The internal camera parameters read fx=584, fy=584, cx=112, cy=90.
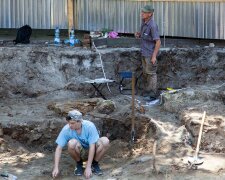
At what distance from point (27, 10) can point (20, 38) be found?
1858 mm

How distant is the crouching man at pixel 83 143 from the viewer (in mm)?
9469

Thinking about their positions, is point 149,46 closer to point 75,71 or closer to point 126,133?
point 126,133

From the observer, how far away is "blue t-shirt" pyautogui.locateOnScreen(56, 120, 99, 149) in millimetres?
9602

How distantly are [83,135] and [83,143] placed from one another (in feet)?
0.59

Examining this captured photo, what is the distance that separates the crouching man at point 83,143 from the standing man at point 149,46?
392 cm

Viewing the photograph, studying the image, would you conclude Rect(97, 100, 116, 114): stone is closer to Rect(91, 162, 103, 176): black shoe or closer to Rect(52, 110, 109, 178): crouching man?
Rect(52, 110, 109, 178): crouching man

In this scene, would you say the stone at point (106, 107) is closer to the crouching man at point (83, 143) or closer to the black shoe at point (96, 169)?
the crouching man at point (83, 143)

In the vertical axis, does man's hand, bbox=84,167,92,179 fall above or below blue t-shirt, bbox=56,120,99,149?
below

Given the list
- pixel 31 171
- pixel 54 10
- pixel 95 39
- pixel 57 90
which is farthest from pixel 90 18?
pixel 31 171

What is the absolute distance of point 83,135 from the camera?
973 centimetres

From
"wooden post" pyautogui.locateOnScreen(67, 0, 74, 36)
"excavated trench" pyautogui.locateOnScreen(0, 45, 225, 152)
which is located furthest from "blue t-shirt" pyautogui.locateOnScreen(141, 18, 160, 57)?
"wooden post" pyautogui.locateOnScreen(67, 0, 74, 36)

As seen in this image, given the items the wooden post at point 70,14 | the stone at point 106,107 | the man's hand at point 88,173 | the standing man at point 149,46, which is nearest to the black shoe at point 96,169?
the man's hand at point 88,173

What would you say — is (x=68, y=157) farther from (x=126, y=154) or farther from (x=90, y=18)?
(x=90, y=18)

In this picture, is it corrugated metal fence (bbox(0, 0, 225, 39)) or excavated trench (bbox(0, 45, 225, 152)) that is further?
corrugated metal fence (bbox(0, 0, 225, 39))
